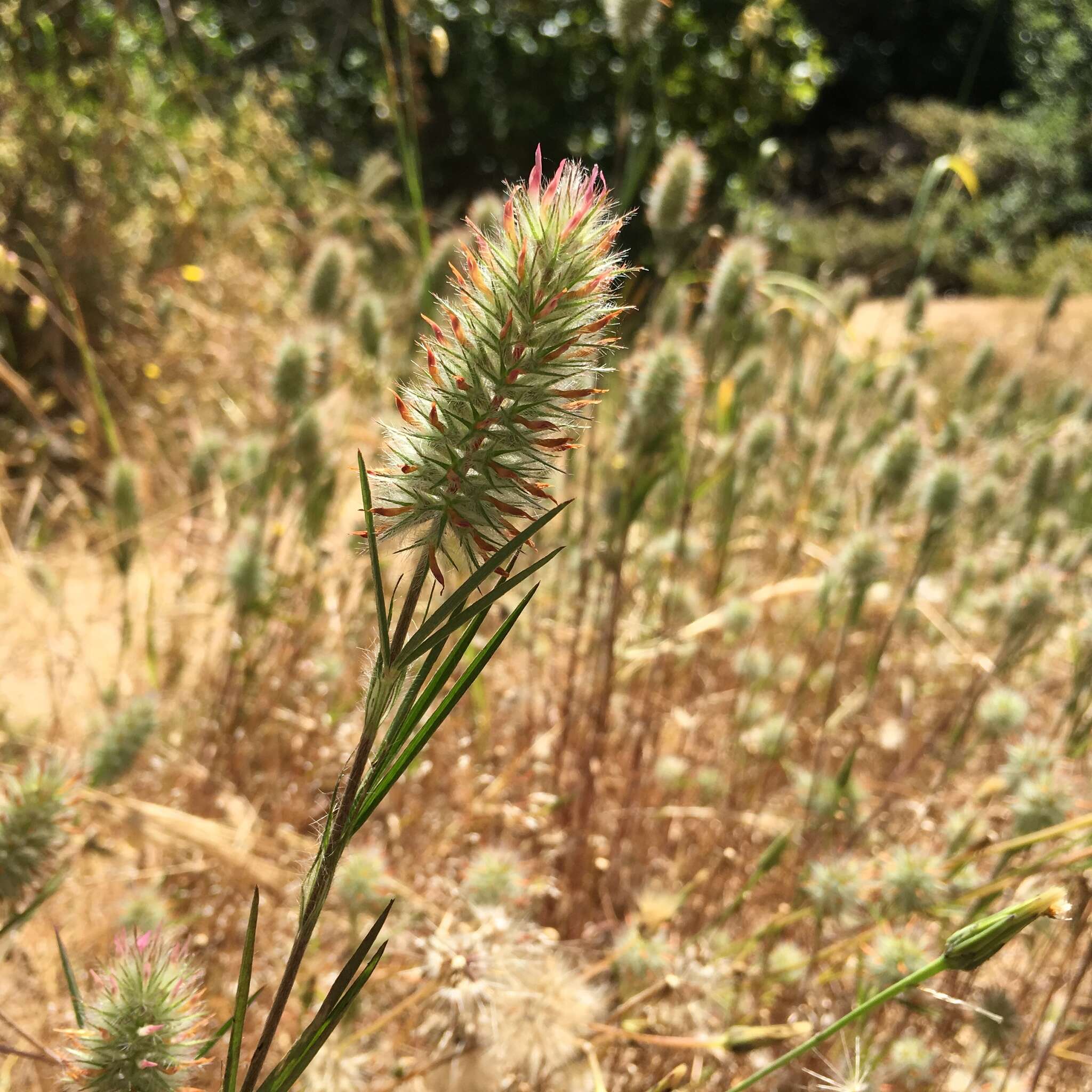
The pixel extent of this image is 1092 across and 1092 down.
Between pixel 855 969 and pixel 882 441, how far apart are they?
9.07ft

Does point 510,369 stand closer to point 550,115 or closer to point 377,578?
point 377,578

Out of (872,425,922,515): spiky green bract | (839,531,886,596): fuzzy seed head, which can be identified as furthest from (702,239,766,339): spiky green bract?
(839,531,886,596): fuzzy seed head

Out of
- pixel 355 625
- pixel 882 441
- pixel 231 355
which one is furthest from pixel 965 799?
pixel 231 355

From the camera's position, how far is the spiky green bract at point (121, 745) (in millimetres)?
1630

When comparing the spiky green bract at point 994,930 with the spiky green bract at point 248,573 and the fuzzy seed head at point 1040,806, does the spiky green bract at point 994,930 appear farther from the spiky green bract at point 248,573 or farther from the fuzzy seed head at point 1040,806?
the spiky green bract at point 248,573

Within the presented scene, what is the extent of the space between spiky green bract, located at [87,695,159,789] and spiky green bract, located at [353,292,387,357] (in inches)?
61.5

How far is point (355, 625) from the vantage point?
2422 millimetres

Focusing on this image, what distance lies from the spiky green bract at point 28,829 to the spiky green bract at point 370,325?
2017 millimetres

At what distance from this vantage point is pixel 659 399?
1.91 metres

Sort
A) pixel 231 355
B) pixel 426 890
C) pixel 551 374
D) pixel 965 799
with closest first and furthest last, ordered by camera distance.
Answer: pixel 551 374
pixel 426 890
pixel 965 799
pixel 231 355

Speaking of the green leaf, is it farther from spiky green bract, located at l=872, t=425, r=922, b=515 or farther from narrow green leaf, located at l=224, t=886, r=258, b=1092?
spiky green bract, located at l=872, t=425, r=922, b=515

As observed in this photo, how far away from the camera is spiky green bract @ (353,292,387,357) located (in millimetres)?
2906

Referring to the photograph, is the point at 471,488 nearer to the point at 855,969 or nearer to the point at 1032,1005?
the point at 855,969

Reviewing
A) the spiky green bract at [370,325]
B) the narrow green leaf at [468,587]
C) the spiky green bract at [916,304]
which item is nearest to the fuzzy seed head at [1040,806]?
the narrow green leaf at [468,587]
